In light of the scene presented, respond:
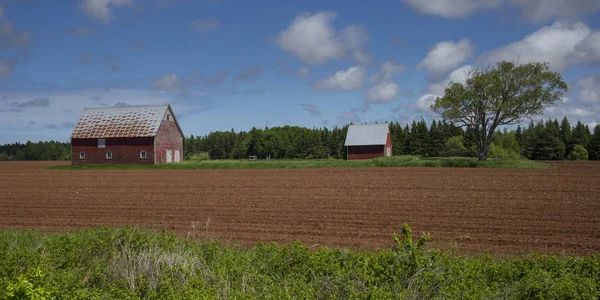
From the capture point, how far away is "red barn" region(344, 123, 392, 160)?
6253cm

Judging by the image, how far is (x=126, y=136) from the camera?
51.7m

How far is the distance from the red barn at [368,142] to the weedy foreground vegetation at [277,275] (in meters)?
55.4

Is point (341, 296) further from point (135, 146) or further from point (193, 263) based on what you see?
point (135, 146)

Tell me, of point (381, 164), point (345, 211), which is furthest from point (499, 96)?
point (345, 211)

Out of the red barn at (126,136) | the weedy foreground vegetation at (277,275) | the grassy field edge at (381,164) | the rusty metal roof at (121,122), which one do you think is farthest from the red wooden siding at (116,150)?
the weedy foreground vegetation at (277,275)

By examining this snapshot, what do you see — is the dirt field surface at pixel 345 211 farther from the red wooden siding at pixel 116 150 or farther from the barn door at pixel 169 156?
the barn door at pixel 169 156

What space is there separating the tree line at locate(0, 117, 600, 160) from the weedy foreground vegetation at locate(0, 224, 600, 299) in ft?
166

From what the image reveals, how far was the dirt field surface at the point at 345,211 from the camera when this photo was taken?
11877 millimetres

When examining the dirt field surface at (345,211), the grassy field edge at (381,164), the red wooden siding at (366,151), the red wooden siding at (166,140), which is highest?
the red wooden siding at (166,140)

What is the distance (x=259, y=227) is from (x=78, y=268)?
6441 mm

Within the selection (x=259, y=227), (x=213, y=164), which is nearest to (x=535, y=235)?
(x=259, y=227)

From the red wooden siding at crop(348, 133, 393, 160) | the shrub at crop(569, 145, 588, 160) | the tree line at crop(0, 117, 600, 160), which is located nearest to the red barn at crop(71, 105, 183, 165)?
the tree line at crop(0, 117, 600, 160)

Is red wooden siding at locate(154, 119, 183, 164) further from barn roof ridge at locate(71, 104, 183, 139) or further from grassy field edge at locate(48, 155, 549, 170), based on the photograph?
Answer: grassy field edge at locate(48, 155, 549, 170)

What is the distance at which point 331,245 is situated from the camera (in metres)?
11.0
